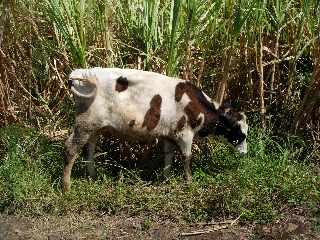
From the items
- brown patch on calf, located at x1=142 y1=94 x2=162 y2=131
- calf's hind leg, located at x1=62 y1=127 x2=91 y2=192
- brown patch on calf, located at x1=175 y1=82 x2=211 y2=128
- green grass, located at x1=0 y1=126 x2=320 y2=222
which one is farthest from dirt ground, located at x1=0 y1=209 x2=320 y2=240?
brown patch on calf, located at x1=175 y1=82 x2=211 y2=128

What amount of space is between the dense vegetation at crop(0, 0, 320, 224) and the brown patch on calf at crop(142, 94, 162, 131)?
1.70 ft

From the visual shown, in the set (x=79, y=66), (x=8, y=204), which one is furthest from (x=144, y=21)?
(x=8, y=204)

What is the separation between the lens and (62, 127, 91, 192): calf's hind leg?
5.15 meters

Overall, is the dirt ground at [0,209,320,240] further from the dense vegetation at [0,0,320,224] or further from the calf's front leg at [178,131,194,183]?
the calf's front leg at [178,131,194,183]

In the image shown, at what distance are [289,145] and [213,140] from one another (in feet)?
2.16

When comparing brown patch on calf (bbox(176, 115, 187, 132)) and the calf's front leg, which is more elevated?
brown patch on calf (bbox(176, 115, 187, 132))

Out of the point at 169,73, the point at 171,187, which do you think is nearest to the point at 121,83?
the point at 169,73

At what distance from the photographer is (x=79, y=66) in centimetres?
570

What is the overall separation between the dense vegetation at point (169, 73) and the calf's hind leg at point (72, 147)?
118 mm

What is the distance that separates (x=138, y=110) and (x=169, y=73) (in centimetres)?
67

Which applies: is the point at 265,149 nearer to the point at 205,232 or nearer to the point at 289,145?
the point at 289,145

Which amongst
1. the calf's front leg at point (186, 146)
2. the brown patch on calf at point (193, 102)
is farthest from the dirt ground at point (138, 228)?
the brown patch on calf at point (193, 102)

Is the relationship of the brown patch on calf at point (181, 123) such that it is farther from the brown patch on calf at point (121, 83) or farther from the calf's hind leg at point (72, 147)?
the calf's hind leg at point (72, 147)

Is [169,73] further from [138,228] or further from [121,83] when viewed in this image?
[138,228]
